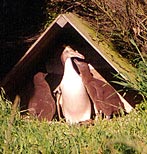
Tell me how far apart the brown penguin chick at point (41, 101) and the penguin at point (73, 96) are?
0.26 feet

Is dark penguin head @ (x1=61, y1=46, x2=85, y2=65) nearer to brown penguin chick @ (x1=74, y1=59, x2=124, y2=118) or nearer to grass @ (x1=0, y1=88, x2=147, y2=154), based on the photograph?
brown penguin chick @ (x1=74, y1=59, x2=124, y2=118)

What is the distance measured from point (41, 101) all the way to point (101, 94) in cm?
35

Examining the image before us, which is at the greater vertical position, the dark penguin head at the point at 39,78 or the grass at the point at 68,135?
the dark penguin head at the point at 39,78

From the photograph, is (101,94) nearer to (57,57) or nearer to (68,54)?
(68,54)

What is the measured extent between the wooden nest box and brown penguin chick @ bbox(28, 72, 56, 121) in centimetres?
11

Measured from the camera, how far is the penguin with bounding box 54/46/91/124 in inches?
113

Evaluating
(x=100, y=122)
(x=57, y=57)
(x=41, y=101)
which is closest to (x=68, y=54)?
(x=57, y=57)

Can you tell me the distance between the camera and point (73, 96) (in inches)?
113

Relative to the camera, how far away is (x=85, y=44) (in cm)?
314

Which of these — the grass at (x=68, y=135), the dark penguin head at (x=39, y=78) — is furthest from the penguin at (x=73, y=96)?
the grass at (x=68, y=135)

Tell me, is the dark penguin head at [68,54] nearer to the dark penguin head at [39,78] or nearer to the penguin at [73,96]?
the penguin at [73,96]

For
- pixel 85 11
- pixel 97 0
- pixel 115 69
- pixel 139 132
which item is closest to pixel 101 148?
pixel 139 132

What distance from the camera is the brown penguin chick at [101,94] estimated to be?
2.90 metres

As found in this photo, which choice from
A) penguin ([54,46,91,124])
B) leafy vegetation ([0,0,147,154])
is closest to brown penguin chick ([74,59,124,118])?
penguin ([54,46,91,124])
